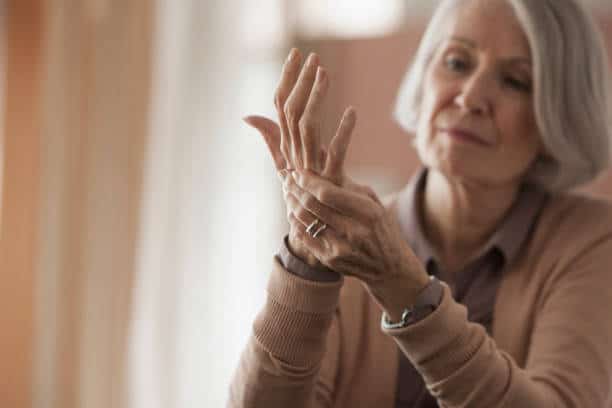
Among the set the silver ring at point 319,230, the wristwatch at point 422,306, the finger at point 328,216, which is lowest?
the wristwatch at point 422,306

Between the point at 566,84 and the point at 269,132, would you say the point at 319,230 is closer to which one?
the point at 269,132

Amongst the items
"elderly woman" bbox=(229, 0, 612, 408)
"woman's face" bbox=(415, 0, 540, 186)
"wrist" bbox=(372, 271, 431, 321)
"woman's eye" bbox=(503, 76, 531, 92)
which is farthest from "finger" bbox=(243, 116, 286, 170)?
"woman's eye" bbox=(503, 76, 531, 92)

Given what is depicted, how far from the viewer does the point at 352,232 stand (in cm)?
94

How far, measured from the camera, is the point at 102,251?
1.87 m

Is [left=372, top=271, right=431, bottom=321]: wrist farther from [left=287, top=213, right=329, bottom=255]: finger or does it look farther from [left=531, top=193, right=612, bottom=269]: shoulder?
[left=531, top=193, right=612, bottom=269]: shoulder

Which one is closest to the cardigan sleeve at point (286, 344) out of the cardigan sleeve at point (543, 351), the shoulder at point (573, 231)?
the cardigan sleeve at point (543, 351)

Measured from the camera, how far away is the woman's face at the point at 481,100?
1.36 m

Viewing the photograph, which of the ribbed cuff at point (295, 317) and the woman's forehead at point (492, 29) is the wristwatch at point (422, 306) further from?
the woman's forehead at point (492, 29)

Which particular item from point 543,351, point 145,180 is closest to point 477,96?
point 543,351

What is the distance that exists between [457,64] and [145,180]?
85 cm

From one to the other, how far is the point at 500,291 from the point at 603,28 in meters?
0.75

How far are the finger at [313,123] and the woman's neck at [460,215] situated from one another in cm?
51

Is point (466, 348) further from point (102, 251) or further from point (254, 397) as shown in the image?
point (102, 251)

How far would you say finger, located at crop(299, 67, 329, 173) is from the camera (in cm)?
94
